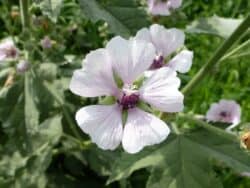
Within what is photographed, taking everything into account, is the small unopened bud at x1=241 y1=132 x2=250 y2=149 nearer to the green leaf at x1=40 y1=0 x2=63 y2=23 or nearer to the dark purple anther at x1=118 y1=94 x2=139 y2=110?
the dark purple anther at x1=118 y1=94 x2=139 y2=110

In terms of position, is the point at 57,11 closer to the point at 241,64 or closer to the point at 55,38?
the point at 55,38

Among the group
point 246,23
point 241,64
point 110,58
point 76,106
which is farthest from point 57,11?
point 241,64

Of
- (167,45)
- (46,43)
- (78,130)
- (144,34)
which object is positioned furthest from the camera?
(78,130)

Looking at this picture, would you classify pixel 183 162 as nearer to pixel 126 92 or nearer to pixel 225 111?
pixel 126 92

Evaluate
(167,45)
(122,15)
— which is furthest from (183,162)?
(122,15)

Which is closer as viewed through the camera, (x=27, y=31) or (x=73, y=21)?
(x=27, y=31)
